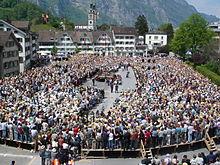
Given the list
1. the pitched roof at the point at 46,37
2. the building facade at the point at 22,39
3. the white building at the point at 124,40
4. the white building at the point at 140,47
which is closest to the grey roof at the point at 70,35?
the pitched roof at the point at 46,37

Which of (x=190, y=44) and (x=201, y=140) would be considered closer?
(x=201, y=140)

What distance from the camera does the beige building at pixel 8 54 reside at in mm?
84625

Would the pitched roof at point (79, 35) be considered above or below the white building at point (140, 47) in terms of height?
above

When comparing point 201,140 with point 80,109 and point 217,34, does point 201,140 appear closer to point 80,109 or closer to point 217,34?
point 80,109

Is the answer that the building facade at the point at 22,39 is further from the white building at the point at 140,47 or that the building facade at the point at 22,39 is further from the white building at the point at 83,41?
the white building at the point at 140,47

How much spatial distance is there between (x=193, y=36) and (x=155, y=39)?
65830 mm

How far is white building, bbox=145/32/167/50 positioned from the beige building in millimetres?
105325

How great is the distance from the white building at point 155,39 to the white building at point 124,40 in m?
13.1

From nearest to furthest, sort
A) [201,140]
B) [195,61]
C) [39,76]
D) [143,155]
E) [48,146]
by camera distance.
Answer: [48,146], [143,155], [201,140], [39,76], [195,61]

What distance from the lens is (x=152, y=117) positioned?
118 feet

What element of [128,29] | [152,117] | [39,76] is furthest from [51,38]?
[152,117]

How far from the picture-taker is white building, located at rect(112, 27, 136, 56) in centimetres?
17788

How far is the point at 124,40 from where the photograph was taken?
180m

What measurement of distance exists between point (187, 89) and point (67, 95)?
14.3m
